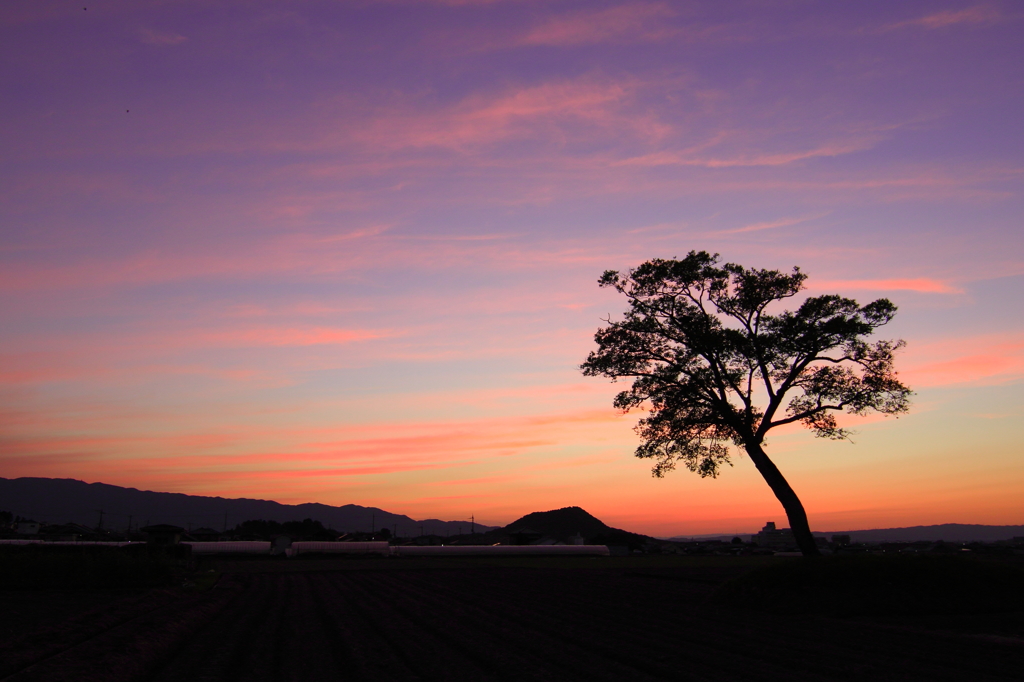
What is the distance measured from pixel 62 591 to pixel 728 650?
38822 millimetres

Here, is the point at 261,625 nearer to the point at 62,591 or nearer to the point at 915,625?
the point at 915,625

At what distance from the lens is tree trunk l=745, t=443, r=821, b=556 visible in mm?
34688

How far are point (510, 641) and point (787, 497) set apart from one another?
20.3 m

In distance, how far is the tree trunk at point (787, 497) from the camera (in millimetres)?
34688

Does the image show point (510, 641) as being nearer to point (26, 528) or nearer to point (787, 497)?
point (787, 497)

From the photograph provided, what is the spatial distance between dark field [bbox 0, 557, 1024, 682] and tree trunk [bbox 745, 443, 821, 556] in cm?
513

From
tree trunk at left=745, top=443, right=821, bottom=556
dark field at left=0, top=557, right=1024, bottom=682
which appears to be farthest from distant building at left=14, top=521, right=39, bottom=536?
tree trunk at left=745, top=443, right=821, bottom=556

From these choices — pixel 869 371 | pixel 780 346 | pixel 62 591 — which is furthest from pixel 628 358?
pixel 62 591

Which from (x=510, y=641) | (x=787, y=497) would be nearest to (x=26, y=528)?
(x=787, y=497)

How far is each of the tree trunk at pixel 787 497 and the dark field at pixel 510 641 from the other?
16.8 ft

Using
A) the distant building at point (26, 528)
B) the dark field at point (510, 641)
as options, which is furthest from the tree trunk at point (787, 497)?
the distant building at point (26, 528)

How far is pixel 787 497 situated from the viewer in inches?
1388

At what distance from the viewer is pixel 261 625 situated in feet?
80.4

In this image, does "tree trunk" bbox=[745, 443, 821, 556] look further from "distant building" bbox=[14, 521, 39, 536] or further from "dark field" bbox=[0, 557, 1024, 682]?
"distant building" bbox=[14, 521, 39, 536]
